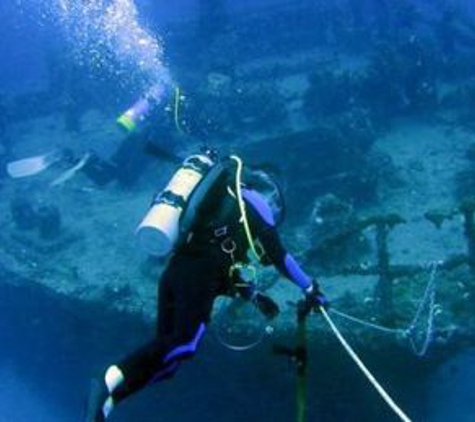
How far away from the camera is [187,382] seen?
28.4 ft

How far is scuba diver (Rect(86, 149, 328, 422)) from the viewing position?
15.4 feet

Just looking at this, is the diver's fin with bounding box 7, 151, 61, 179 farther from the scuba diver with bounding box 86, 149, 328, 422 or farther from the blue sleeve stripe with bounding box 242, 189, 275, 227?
the blue sleeve stripe with bounding box 242, 189, 275, 227

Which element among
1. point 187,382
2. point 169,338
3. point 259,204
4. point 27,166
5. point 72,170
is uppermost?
point 259,204

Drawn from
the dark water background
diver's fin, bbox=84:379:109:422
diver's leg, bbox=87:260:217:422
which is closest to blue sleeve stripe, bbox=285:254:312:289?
diver's leg, bbox=87:260:217:422

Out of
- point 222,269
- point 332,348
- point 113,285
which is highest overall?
point 222,269

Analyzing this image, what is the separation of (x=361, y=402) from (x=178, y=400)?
2616mm

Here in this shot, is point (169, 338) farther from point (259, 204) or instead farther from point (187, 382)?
point (187, 382)

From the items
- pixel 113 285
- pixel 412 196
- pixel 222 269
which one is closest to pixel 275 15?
pixel 412 196

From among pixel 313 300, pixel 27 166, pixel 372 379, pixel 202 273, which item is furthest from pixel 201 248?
pixel 27 166

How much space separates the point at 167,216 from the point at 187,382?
4.47 meters

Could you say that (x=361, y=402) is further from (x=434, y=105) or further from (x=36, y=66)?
(x=36, y=66)

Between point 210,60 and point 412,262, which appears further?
point 210,60

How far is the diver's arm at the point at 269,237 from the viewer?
16.1 ft

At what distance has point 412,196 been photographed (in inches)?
435
